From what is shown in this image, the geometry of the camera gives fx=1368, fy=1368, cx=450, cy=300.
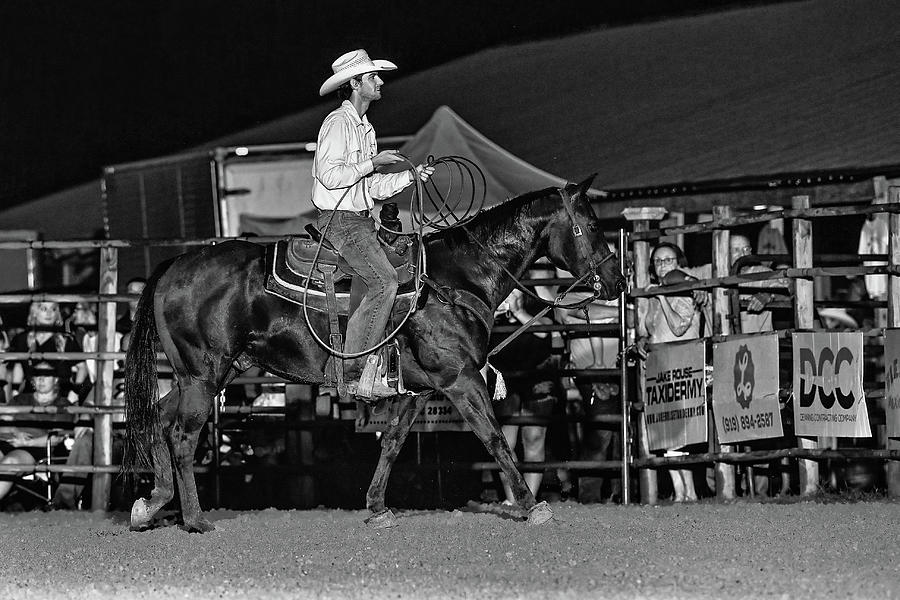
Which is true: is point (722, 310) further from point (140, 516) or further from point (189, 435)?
point (140, 516)

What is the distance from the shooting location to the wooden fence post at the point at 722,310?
11203mm

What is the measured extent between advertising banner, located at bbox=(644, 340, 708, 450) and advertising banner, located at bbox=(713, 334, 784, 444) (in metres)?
0.14


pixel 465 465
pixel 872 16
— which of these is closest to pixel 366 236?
pixel 465 465

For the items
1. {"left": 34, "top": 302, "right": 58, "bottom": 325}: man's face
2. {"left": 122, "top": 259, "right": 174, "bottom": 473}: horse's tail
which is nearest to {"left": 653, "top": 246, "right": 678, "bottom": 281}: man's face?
{"left": 122, "top": 259, "right": 174, "bottom": 473}: horse's tail

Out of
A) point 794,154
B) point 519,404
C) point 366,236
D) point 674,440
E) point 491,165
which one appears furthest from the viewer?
point 794,154

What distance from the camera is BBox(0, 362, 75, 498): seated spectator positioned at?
12.6 meters

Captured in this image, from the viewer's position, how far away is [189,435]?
9578mm

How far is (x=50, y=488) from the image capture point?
13.0 meters

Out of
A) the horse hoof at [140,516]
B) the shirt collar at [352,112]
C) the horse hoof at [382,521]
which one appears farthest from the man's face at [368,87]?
the horse hoof at [140,516]

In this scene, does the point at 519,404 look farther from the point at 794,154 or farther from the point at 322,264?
the point at 794,154

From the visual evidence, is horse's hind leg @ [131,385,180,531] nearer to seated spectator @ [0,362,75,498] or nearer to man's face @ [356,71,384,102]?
man's face @ [356,71,384,102]

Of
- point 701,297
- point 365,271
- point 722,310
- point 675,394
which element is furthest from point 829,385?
point 365,271

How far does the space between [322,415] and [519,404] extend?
1.84m

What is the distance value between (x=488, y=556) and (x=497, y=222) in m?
2.80
